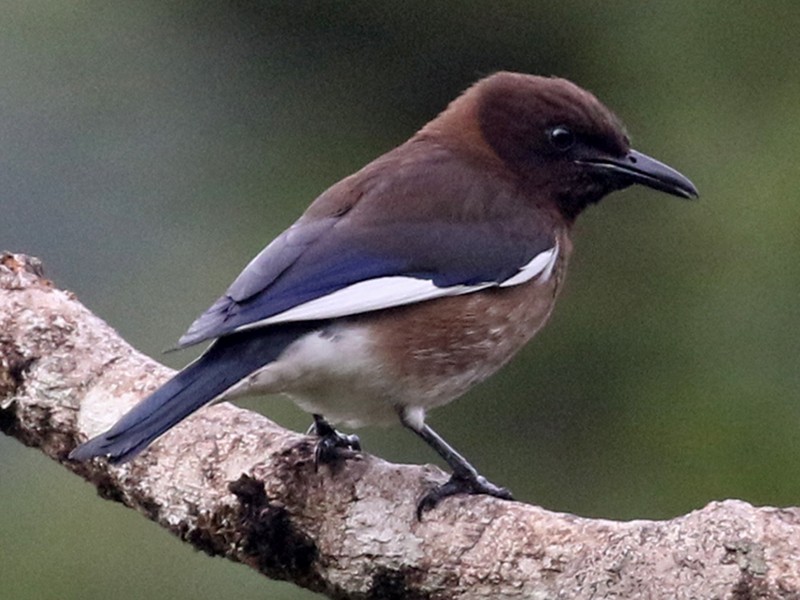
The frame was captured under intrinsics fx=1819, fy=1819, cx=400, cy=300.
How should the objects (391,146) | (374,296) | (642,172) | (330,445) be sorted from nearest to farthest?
(330,445)
(374,296)
(642,172)
(391,146)

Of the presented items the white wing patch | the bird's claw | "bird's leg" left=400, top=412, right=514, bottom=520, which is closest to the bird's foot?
"bird's leg" left=400, top=412, right=514, bottom=520

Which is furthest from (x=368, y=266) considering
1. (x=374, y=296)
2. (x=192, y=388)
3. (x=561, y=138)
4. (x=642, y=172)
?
(x=642, y=172)

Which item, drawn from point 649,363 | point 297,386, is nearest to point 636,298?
point 649,363

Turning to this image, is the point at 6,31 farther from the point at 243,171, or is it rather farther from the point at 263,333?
the point at 263,333

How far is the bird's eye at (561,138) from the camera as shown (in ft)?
16.8

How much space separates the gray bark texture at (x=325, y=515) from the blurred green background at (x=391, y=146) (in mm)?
1957

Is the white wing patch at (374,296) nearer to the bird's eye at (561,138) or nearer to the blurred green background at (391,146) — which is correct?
the bird's eye at (561,138)

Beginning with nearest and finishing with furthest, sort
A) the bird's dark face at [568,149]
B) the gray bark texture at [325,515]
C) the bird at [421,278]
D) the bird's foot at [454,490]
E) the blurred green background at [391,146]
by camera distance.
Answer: the gray bark texture at [325,515] < the bird's foot at [454,490] < the bird at [421,278] < the bird's dark face at [568,149] < the blurred green background at [391,146]

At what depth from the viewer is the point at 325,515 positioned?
163 inches

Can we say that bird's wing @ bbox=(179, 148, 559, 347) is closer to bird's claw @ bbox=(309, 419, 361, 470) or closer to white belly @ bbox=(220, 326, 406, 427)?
white belly @ bbox=(220, 326, 406, 427)

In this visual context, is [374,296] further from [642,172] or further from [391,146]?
[391,146]

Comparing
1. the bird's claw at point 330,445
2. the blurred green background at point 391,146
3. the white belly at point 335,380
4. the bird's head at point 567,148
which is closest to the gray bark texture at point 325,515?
the bird's claw at point 330,445

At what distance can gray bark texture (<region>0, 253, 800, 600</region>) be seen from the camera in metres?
3.52

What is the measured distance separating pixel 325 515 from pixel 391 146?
3839mm
